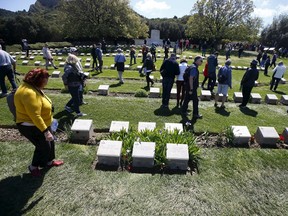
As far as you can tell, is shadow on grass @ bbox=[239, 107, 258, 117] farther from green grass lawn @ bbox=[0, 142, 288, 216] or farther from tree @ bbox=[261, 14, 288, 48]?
tree @ bbox=[261, 14, 288, 48]

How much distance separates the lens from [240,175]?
607 centimetres

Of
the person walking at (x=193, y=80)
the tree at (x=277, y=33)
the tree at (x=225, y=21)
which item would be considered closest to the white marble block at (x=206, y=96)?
the person walking at (x=193, y=80)

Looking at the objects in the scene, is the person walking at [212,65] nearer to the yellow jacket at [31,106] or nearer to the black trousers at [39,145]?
the black trousers at [39,145]

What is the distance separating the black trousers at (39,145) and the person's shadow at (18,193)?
0.35 metres

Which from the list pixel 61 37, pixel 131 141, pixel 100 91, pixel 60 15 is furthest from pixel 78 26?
pixel 131 141

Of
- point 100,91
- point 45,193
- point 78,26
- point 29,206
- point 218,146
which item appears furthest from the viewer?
point 78,26

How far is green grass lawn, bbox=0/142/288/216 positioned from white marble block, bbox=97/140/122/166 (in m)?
0.34

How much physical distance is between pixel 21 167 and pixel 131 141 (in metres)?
2.71

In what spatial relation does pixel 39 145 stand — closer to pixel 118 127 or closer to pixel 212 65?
pixel 118 127

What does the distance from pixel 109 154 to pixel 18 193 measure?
6.78 feet

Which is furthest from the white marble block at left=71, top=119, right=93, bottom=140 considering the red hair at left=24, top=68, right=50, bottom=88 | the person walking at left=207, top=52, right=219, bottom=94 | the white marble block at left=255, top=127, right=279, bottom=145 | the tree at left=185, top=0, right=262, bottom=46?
the tree at left=185, top=0, right=262, bottom=46

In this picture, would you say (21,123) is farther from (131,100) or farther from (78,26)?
(78,26)

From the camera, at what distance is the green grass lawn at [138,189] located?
15.9 feet

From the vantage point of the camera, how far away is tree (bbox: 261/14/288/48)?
48.7m
